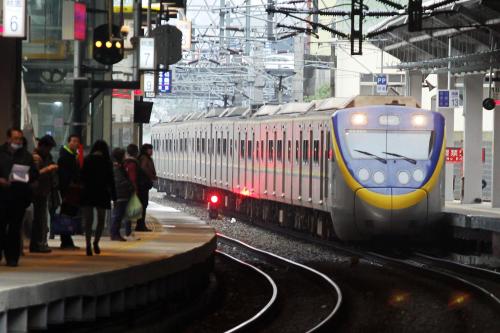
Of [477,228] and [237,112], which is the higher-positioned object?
[237,112]

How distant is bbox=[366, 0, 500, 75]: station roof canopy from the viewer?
34.4 metres

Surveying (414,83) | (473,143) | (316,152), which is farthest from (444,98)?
(316,152)

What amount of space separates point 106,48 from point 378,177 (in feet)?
23.2

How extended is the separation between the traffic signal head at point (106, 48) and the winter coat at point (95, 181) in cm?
428

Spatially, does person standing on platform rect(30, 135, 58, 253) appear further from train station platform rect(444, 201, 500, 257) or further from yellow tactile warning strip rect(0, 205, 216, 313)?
train station platform rect(444, 201, 500, 257)

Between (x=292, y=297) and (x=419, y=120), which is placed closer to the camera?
(x=292, y=297)

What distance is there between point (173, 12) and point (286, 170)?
7.26 meters

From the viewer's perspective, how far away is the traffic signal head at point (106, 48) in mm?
21984

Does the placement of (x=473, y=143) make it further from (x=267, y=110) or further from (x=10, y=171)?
(x=10, y=171)

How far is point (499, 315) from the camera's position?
17125 millimetres

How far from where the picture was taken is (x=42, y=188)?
17828 mm

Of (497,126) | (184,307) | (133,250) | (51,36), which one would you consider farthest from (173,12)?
(184,307)

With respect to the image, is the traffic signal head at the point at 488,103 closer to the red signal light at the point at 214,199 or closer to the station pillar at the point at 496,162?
the station pillar at the point at 496,162

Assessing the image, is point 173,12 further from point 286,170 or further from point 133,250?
point 133,250
